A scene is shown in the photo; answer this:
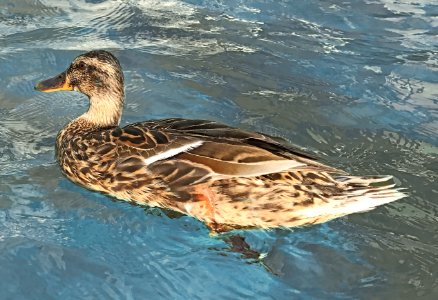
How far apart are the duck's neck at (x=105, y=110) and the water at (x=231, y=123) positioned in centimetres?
45

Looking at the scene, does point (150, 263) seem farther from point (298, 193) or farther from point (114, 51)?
point (114, 51)

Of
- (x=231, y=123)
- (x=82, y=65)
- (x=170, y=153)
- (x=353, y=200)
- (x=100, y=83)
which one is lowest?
(x=231, y=123)

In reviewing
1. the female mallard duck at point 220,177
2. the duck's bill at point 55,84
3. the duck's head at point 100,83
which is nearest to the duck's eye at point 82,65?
the duck's head at point 100,83

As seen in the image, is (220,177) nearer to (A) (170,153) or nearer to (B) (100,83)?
(A) (170,153)

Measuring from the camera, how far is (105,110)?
605 cm

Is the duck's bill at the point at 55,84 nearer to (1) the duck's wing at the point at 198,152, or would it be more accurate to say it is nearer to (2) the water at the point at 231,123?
(2) the water at the point at 231,123

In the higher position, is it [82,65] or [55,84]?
[82,65]

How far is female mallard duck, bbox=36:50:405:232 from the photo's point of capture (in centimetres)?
474

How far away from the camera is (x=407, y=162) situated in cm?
571

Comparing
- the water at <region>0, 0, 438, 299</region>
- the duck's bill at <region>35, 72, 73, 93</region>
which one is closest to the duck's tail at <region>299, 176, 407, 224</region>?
the water at <region>0, 0, 438, 299</region>

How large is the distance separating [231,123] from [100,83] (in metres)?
1.18

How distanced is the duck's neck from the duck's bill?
322mm

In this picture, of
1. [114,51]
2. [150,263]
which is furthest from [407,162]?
[114,51]

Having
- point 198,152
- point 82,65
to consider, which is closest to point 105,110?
point 82,65
